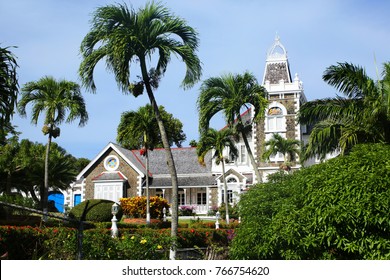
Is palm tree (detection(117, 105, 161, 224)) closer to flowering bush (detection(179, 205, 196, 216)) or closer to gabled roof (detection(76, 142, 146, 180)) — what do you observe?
gabled roof (detection(76, 142, 146, 180))

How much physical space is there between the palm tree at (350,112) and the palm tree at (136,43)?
4.42m

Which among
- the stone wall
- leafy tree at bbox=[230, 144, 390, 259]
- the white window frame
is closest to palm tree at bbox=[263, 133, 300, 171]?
the stone wall

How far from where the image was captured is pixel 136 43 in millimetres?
16219

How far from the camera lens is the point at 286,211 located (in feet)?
33.4

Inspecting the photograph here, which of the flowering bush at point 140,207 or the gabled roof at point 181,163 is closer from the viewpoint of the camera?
the flowering bush at point 140,207

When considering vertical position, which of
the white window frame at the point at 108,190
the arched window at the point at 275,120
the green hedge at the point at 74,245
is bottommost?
the green hedge at the point at 74,245

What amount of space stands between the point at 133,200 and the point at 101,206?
21.3 ft

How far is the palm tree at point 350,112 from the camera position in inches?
570

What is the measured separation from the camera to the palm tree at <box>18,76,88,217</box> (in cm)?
2731

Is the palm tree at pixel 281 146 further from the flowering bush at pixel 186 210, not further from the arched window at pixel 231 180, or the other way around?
the flowering bush at pixel 186 210

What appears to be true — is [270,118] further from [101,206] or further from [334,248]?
[334,248]

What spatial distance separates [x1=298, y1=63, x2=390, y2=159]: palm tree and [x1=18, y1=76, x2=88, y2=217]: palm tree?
15001 millimetres

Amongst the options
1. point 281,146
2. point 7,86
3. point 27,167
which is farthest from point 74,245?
point 27,167

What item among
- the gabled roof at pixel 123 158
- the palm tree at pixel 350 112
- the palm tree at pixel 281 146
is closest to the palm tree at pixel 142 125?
the palm tree at pixel 281 146
